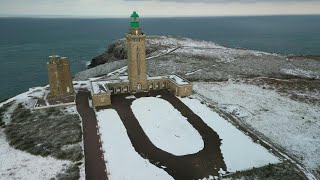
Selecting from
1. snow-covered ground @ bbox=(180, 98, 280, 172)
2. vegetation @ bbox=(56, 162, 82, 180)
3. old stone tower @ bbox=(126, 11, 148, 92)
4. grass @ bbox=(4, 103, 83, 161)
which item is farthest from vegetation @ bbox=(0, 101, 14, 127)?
snow-covered ground @ bbox=(180, 98, 280, 172)

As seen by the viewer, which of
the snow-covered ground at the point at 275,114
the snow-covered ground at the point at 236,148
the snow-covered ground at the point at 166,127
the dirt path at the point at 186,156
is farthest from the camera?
the snow-covered ground at the point at 275,114

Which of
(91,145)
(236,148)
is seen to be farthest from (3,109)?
(236,148)

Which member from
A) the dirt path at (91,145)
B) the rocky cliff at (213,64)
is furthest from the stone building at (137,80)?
the rocky cliff at (213,64)

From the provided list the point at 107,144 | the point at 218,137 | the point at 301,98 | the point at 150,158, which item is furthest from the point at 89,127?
the point at 301,98

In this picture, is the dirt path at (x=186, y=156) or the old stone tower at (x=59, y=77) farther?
the old stone tower at (x=59, y=77)

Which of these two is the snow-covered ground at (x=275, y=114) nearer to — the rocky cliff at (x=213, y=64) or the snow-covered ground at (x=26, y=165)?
the rocky cliff at (x=213, y=64)

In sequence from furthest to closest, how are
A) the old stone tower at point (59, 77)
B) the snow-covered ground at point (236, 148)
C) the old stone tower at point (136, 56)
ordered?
the old stone tower at point (136, 56), the old stone tower at point (59, 77), the snow-covered ground at point (236, 148)

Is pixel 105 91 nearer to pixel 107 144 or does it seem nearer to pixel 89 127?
pixel 89 127
